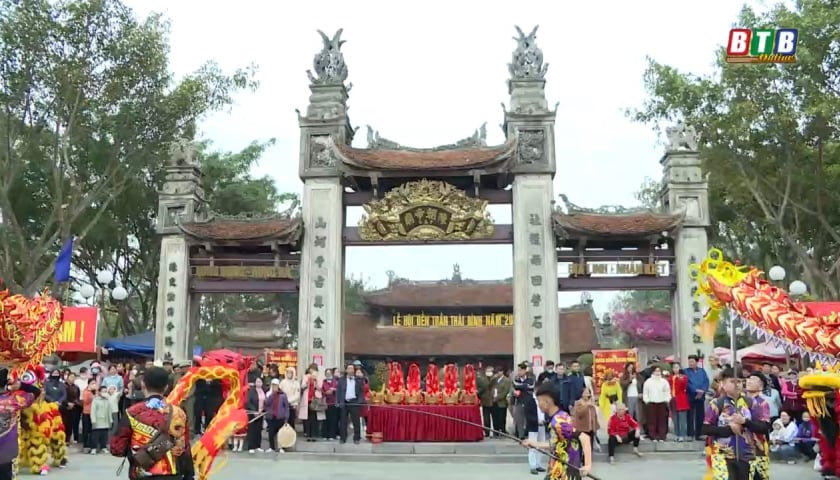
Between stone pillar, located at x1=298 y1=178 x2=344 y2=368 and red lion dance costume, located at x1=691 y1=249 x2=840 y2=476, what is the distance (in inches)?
341

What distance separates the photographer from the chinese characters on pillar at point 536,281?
1513 centimetres

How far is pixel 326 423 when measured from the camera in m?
12.8

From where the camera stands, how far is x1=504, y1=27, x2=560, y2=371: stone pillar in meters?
15.2

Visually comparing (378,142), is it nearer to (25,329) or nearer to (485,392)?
(485,392)

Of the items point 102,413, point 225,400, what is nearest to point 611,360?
point 102,413

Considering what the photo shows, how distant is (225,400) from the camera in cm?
614

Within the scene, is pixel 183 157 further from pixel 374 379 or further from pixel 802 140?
pixel 802 140

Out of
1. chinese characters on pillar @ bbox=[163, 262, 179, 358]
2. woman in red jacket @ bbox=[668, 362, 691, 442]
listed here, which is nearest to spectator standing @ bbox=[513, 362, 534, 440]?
woman in red jacket @ bbox=[668, 362, 691, 442]

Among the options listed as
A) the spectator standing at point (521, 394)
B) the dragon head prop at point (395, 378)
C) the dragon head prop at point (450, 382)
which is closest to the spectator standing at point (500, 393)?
the spectator standing at point (521, 394)

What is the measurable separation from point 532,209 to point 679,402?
505cm

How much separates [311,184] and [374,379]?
428 inches

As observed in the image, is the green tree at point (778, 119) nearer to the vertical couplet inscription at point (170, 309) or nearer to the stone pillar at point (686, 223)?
the stone pillar at point (686, 223)

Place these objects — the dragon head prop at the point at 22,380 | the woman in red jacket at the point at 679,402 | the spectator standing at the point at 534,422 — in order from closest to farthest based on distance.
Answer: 1. the dragon head prop at the point at 22,380
2. the spectator standing at the point at 534,422
3. the woman in red jacket at the point at 679,402

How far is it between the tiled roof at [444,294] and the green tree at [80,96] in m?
10.4
